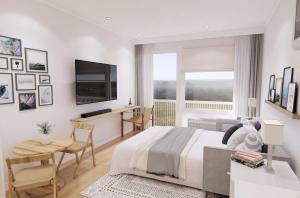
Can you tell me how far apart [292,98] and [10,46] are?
11.2ft

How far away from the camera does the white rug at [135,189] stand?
7.91ft

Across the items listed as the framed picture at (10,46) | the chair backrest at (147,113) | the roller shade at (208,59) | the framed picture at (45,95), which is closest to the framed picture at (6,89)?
the framed picture at (10,46)

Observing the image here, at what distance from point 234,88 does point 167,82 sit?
72.4 inches

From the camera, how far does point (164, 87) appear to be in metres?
5.65

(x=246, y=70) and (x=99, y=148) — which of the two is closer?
(x=99, y=148)

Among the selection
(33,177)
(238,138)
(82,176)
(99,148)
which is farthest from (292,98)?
(99,148)

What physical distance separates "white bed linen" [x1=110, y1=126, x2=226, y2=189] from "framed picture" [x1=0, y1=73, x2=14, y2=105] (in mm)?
1622

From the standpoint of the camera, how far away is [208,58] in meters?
4.98

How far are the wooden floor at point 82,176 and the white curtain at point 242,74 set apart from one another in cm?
338

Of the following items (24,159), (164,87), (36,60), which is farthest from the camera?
(164,87)

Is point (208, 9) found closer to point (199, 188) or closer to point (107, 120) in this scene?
point (199, 188)

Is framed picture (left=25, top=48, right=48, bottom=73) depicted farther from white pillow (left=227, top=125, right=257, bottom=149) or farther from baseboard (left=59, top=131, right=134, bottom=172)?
white pillow (left=227, top=125, right=257, bottom=149)

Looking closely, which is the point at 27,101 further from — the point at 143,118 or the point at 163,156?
the point at 143,118

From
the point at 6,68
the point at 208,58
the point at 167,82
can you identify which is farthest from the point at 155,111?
the point at 6,68
